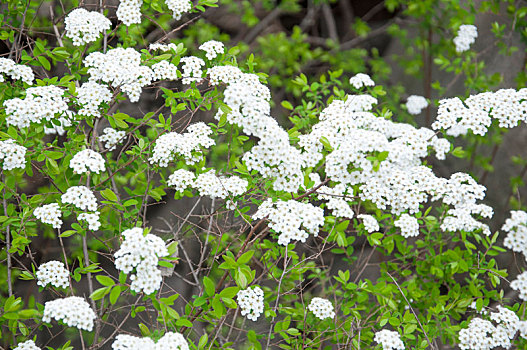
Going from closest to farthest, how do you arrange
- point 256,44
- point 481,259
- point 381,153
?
point 381,153
point 481,259
point 256,44

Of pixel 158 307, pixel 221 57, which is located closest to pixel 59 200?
pixel 158 307

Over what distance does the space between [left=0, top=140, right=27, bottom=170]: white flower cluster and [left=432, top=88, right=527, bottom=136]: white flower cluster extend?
1.89 metres

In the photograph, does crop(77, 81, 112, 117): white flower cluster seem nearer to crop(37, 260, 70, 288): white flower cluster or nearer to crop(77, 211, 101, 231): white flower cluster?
crop(77, 211, 101, 231): white flower cluster

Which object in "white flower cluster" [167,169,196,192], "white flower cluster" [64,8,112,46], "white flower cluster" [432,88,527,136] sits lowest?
"white flower cluster" [167,169,196,192]

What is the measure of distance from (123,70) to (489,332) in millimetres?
2149

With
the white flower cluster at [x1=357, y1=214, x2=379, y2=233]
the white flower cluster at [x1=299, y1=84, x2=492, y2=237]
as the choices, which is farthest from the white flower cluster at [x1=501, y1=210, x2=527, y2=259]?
the white flower cluster at [x1=357, y1=214, x2=379, y2=233]

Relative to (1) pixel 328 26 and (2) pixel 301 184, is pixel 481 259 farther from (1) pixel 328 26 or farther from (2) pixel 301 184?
(1) pixel 328 26

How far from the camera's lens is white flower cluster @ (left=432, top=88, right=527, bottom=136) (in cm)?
246

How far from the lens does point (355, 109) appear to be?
2.95 meters

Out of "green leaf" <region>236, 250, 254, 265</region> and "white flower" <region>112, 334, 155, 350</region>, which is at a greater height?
"green leaf" <region>236, 250, 254, 265</region>

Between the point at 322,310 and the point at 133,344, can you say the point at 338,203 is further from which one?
the point at 133,344

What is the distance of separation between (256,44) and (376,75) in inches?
46.7

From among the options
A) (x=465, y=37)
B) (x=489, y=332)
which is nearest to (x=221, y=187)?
(x=489, y=332)

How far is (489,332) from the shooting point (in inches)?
103
